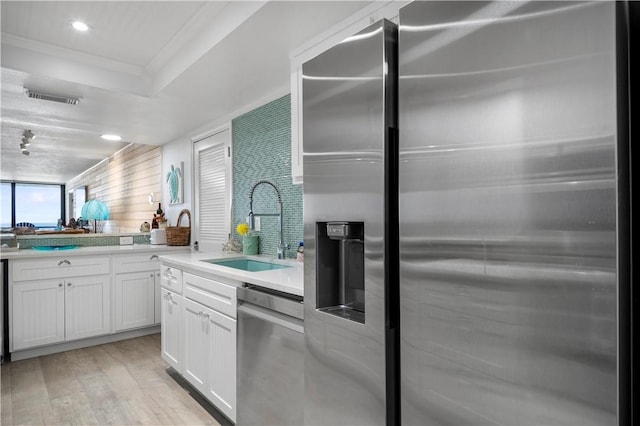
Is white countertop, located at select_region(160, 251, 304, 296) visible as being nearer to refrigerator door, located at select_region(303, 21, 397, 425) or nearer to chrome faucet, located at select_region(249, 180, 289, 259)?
chrome faucet, located at select_region(249, 180, 289, 259)

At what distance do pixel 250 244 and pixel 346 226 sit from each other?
210 cm

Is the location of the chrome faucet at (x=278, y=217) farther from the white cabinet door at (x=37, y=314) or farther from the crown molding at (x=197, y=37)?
the white cabinet door at (x=37, y=314)

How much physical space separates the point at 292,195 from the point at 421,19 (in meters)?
2.00

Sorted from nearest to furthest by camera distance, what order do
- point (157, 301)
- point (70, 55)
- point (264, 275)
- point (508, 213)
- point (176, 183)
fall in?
point (508, 213) → point (264, 275) → point (70, 55) → point (157, 301) → point (176, 183)

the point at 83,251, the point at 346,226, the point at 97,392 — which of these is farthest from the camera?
the point at 83,251

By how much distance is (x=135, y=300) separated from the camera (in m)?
3.91

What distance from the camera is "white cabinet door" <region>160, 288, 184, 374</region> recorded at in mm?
2688

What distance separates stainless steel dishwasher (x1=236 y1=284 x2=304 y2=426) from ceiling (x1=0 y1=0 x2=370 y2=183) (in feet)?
4.64

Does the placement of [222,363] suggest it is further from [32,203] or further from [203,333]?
[32,203]

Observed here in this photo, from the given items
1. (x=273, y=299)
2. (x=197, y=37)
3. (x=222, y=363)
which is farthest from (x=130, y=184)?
(x=273, y=299)

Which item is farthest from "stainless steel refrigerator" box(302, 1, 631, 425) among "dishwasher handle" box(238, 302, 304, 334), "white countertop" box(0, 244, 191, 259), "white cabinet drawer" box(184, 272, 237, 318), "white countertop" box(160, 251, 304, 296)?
"white countertop" box(0, 244, 191, 259)

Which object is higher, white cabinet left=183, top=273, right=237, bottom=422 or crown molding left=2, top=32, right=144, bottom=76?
crown molding left=2, top=32, right=144, bottom=76

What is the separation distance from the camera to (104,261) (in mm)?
3744

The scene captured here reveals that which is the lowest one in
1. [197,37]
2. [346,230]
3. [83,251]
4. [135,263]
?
[135,263]
